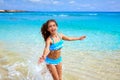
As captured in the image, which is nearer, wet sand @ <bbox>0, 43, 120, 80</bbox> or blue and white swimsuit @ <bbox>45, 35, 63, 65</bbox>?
blue and white swimsuit @ <bbox>45, 35, 63, 65</bbox>

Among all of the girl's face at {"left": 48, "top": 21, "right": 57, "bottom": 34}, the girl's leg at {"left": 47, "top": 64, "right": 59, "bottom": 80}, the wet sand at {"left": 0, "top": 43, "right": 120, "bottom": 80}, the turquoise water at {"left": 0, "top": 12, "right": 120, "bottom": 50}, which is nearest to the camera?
the girl's face at {"left": 48, "top": 21, "right": 57, "bottom": 34}

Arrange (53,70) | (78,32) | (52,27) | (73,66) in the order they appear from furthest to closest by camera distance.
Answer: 1. (78,32)
2. (73,66)
3. (53,70)
4. (52,27)

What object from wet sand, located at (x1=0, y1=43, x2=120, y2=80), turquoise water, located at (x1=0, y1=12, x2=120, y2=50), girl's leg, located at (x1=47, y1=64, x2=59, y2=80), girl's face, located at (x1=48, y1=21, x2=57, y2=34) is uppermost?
girl's face, located at (x1=48, y1=21, x2=57, y2=34)

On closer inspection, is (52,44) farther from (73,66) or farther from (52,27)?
(73,66)

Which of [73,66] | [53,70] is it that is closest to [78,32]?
[73,66]

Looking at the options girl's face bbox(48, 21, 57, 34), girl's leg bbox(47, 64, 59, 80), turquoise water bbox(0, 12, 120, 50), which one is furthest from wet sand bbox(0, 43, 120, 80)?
turquoise water bbox(0, 12, 120, 50)

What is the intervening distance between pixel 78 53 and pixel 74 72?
244cm

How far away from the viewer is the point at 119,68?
7.08m

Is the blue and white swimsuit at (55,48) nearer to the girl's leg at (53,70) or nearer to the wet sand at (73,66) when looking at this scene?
the girl's leg at (53,70)

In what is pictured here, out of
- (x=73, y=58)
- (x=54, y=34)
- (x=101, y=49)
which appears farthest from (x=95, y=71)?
(x=101, y=49)

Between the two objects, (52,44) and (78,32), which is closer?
(52,44)

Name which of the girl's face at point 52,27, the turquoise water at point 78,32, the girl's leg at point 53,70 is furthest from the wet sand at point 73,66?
the turquoise water at point 78,32

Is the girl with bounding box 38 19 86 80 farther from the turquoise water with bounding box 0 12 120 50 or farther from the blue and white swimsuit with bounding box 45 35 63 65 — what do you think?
the turquoise water with bounding box 0 12 120 50

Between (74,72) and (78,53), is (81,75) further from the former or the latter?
(78,53)
